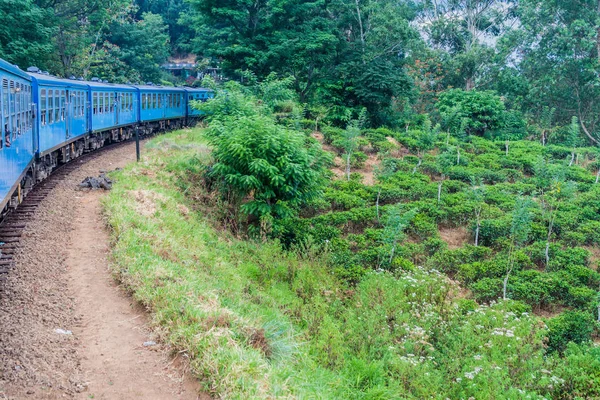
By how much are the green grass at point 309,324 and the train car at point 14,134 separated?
1.56 m

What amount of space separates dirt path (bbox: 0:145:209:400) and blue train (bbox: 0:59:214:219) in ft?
4.30

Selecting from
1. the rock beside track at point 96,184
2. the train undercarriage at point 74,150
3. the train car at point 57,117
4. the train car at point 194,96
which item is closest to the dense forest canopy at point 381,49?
the train car at point 194,96

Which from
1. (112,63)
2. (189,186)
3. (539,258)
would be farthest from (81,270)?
(112,63)

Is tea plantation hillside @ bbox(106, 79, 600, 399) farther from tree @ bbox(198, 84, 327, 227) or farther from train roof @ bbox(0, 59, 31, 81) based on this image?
train roof @ bbox(0, 59, 31, 81)

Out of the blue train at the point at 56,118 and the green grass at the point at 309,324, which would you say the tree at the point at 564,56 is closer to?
the blue train at the point at 56,118

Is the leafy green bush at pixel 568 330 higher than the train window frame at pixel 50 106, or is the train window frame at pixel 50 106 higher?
the train window frame at pixel 50 106

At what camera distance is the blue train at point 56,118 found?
27.6 ft

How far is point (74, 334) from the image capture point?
557 centimetres

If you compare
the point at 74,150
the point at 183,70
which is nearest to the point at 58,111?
the point at 74,150

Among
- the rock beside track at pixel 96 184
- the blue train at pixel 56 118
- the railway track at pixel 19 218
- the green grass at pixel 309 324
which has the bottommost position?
the green grass at pixel 309 324

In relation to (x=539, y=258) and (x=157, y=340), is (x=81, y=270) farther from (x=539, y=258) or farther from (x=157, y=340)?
(x=539, y=258)

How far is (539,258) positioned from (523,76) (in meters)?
21.9

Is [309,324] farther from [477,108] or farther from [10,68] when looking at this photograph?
[477,108]

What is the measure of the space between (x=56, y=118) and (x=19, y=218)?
4981mm
